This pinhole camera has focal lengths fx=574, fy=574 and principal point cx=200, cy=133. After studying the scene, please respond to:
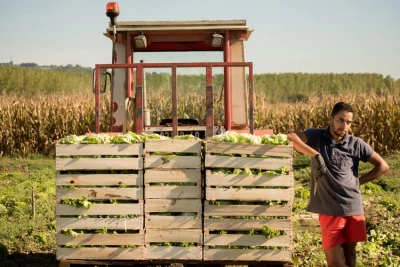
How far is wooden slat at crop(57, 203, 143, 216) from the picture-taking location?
481cm

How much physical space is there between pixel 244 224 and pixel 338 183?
2.86 feet

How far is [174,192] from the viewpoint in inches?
189

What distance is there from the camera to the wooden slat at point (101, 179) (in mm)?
4816

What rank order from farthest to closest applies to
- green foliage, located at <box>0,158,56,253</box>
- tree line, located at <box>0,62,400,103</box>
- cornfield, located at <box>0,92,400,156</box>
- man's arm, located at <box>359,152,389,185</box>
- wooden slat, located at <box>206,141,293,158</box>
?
tree line, located at <box>0,62,400,103</box>
cornfield, located at <box>0,92,400,156</box>
green foliage, located at <box>0,158,56,253</box>
man's arm, located at <box>359,152,389,185</box>
wooden slat, located at <box>206,141,293,158</box>

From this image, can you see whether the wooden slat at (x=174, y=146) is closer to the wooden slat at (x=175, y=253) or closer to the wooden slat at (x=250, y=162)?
the wooden slat at (x=250, y=162)

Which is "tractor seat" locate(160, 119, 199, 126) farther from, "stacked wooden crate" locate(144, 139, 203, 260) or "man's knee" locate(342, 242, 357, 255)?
"man's knee" locate(342, 242, 357, 255)

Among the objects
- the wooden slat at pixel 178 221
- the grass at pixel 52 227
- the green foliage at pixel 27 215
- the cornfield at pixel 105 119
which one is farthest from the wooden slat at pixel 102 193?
the cornfield at pixel 105 119

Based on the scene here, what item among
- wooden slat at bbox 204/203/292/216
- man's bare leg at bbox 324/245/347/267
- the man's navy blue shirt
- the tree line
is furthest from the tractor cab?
the tree line

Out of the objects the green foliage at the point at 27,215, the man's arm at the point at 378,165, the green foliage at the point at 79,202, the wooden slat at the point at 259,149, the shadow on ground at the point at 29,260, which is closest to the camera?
the wooden slat at the point at 259,149

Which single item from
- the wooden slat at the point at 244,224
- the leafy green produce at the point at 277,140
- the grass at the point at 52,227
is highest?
the leafy green produce at the point at 277,140

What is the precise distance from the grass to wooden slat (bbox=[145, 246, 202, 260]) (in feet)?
6.48

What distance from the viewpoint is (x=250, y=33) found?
23.5 ft

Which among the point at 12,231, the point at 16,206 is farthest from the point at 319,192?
the point at 16,206

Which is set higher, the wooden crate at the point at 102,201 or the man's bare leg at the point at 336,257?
the wooden crate at the point at 102,201
